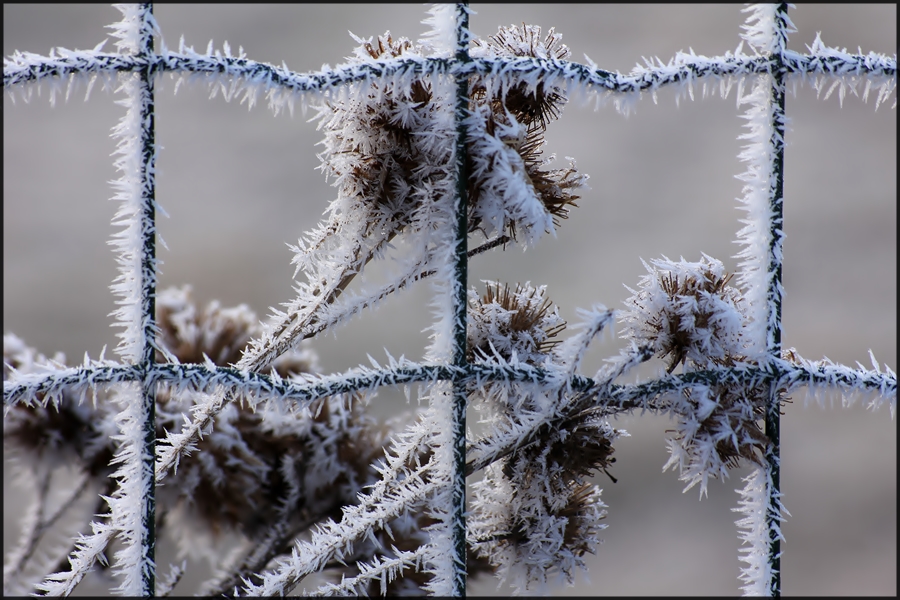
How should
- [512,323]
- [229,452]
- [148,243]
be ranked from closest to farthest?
[148,243] → [512,323] → [229,452]

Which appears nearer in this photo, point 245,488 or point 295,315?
point 295,315

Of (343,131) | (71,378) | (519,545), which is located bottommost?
(519,545)

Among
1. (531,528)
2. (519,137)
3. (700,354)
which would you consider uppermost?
(519,137)

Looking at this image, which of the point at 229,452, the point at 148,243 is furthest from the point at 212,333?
the point at 148,243

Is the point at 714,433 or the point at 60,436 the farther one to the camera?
the point at 60,436

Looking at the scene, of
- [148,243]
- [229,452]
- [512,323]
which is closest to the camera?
[148,243]

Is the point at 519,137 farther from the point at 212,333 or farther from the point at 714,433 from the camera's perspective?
the point at 212,333

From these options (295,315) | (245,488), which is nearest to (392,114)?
(295,315)

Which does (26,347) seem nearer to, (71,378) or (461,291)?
(71,378)
